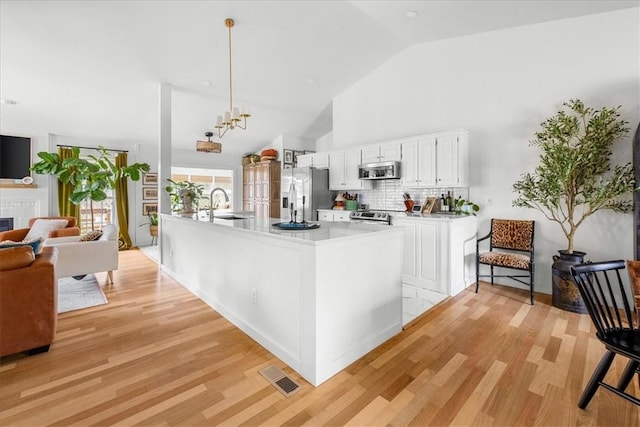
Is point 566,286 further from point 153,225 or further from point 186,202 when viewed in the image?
point 153,225

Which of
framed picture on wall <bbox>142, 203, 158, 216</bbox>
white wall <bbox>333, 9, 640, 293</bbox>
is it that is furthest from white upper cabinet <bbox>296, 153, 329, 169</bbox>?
framed picture on wall <bbox>142, 203, 158, 216</bbox>

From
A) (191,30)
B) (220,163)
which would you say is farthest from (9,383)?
(220,163)

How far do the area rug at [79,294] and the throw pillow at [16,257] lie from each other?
1.15 metres

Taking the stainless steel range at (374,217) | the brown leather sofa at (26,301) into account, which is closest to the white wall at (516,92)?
the stainless steel range at (374,217)

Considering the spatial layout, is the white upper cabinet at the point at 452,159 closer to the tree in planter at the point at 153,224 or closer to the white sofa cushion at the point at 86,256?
the white sofa cushion at the point at 86,256

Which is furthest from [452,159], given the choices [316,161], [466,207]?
[316,161]

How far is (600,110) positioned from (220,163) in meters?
7.47

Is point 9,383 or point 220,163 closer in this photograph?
point 9,383

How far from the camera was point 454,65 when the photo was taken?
429cm

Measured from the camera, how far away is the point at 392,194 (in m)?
5.09

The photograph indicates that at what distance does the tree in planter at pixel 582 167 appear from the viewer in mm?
2982

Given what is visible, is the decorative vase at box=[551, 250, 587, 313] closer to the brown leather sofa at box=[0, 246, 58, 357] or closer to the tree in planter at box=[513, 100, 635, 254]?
the tree in planter at box=[513, 100, 635, 254]

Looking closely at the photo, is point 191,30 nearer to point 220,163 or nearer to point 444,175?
point 444,175

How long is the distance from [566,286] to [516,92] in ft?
7.80
